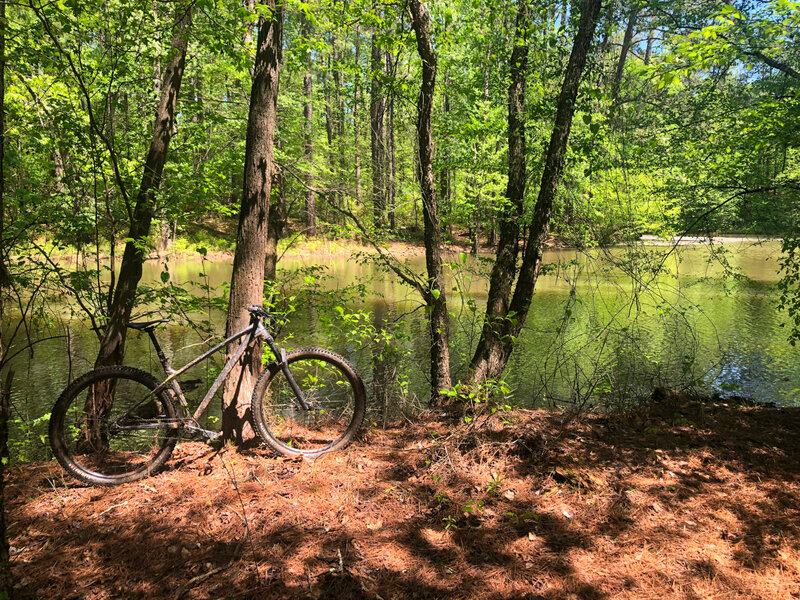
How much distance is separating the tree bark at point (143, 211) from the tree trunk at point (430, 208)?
7.82 ft

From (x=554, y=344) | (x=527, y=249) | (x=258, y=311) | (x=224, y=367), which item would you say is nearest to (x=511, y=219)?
(x=527, y=249)

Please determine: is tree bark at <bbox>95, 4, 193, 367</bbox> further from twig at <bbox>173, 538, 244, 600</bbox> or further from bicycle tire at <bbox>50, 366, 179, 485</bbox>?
twig at <bbox>173, 538, 244, 600</bbox>

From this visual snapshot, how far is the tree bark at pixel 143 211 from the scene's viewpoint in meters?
4.57

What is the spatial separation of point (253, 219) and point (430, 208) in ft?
7.04

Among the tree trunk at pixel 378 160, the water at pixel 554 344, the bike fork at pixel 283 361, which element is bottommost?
the water at pixel 554 344

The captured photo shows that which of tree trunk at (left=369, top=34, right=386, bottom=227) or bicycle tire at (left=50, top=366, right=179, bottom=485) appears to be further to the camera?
tree trunk at (left=369, top=34, right=386, bottom=227)

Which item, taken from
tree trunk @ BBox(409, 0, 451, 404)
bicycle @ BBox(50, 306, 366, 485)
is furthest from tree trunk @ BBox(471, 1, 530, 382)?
bicycle @ BBox(50, 306, 366, 485)

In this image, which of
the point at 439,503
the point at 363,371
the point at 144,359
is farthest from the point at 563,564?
the point at 144,359

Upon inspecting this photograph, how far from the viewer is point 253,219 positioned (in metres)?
3.54

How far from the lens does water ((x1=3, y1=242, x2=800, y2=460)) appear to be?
533 centimetres

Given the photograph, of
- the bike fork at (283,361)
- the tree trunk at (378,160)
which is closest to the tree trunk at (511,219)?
the tree trunk at (378,160)

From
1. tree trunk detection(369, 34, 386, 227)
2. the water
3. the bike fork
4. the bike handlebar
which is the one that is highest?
tree trunk detection(369, 34, 386, 227)

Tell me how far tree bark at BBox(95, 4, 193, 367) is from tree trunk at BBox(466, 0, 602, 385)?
12.0 ft

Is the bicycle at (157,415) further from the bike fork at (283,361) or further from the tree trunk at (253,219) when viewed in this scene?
the tree trunk at (253,219)
